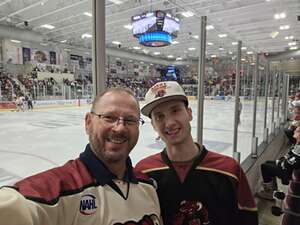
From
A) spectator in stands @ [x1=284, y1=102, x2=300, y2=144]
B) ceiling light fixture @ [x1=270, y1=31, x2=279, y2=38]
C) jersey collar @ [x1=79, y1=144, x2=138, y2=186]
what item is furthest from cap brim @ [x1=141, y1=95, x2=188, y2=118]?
ceiling light fixture @ [x1=270, y1=31, x2=279, y2=38]

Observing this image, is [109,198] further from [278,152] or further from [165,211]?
[278,152]

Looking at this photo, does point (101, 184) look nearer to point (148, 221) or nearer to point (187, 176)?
point (148, 221)

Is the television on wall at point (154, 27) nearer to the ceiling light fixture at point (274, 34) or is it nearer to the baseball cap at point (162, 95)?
the baseball cap at point (162, 95)

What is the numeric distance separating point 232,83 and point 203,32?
1283 millimetres

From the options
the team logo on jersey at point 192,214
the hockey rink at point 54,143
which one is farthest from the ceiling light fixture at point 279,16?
the team logo on jersey at point 192,214

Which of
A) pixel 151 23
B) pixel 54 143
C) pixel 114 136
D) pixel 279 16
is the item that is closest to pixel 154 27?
pixel 151 23

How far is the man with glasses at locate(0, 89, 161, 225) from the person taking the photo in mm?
549

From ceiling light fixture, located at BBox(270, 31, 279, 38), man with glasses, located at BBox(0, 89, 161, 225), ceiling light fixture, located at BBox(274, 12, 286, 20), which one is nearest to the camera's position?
man with glasses, located at BBox(0, 89, 161, 225)

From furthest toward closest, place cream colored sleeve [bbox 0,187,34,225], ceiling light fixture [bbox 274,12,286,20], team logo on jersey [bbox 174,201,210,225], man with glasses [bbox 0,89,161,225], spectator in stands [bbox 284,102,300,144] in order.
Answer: ceiling light fixture [bbox 274,12,286,20] → spectator in stands [bbox 284,102,300,144] → team logo on jersey [bbox 174,201,210,225] → man with glasses [bbox 0,89,161,225] → cream colored sleeve [bbox 0,187,34,225]

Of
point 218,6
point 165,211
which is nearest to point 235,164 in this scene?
point 165,211

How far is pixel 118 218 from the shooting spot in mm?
673

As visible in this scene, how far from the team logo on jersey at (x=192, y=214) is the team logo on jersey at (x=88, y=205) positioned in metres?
0.40

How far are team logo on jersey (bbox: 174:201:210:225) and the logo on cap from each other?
0.42 meters

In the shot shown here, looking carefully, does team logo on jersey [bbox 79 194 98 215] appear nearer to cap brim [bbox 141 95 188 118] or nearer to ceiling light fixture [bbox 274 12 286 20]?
cap brim [bbox 141 95 188 118]
